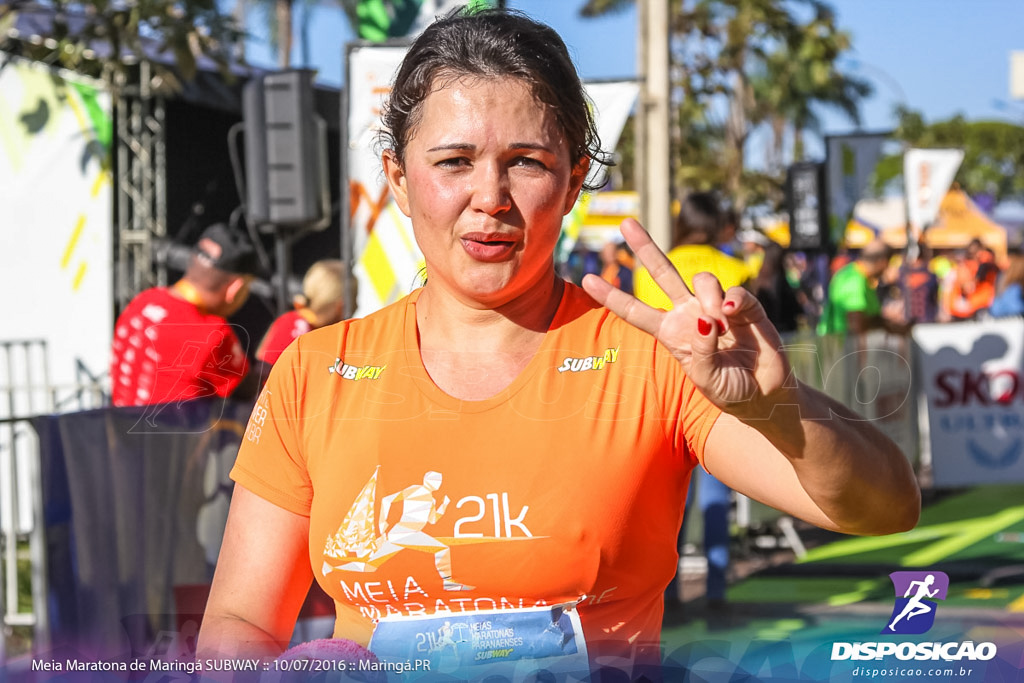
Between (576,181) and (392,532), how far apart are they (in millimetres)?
569

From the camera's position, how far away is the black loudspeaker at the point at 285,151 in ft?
18.6

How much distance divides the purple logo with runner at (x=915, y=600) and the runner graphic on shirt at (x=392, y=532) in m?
0.56

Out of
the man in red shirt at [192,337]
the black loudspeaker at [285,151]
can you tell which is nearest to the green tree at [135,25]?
the black loudspeaker at [285,151]

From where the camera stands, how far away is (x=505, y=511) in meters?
1.57

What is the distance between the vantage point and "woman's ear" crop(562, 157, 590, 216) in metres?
1.70

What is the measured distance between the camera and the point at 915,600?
1538 millimetres

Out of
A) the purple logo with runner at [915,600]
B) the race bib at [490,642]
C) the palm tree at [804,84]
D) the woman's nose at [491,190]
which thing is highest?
the palm tree at [804,84]

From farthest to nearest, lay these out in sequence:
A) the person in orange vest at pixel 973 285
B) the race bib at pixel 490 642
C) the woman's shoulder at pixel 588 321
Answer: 1. the person in orange vest at pixel 973 285
2. the woman's shoulder at pixel 588 321
3. the race bib at pixel 490 642

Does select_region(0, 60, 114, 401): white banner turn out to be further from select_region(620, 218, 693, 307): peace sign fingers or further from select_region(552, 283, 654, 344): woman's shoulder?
select_region(620, 218, 693, 307): peace sign fingers

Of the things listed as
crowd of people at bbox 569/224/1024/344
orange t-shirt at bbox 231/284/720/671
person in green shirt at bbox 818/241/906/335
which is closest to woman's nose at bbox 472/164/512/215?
orange t-shirt at bbox 231/284/720/671

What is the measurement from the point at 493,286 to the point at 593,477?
0.30m

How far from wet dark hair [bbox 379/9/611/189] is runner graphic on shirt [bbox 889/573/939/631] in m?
0.74

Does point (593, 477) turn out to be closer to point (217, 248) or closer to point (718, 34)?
point (217, 248)

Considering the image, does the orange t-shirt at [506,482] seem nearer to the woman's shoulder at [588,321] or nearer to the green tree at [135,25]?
the woman's shoulder at [588,321]
